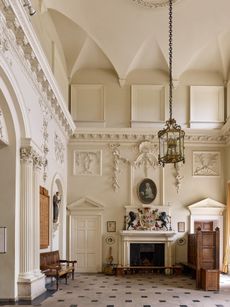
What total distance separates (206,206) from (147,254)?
2.87 meters

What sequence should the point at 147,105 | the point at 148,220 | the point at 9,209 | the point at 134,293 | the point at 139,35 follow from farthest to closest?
the point at 147,105 < the point at 148,220 < the point at 139,35 < the point at 134,293 < the point at 9,209

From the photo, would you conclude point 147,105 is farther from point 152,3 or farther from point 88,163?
point 152,3

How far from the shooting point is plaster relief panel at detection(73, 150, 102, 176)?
61.1 ft

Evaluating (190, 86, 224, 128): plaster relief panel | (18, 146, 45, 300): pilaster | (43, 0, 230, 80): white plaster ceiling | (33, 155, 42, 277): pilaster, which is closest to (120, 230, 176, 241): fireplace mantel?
(190, 86, 224, 128): plaster relief panel

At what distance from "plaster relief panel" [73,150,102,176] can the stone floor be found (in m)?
4.24

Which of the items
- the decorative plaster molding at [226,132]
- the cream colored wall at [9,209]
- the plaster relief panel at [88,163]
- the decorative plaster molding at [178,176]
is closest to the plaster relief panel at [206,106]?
the decorative plaster molding at [226,132]

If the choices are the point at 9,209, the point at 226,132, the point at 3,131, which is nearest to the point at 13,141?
the point at 3,131

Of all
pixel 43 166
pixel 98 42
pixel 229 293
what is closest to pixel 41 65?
pixel 43 166

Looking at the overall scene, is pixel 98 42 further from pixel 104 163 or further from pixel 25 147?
pixel 25 147

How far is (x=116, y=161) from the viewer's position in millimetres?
18594

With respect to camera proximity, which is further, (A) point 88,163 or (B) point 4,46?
(A) point 88,163

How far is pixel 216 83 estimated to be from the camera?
18984 mm

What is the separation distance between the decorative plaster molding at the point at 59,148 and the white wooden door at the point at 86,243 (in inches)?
103

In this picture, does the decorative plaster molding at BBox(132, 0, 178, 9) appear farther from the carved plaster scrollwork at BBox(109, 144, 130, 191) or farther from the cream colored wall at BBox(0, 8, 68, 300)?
the carved plaster scrollwork at BBox(109, 144, 130, 191)
